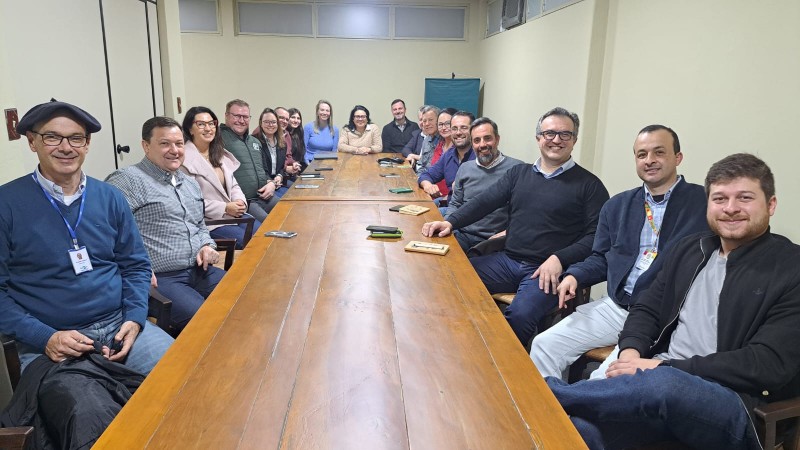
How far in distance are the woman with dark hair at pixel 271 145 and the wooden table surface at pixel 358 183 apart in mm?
355

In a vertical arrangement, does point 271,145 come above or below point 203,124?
below

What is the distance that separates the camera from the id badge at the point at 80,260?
1.79 meters

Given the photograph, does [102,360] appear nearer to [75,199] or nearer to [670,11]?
[75,199]

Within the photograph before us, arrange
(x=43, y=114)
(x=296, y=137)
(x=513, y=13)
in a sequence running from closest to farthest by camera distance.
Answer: (x=43, y=114) → (x=296, y=137) → (x=513, y=13)

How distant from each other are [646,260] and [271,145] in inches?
147

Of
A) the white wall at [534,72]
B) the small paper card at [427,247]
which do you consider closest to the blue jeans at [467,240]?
the small paper card at [427,247]

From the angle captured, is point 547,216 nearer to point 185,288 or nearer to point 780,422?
point 780,422

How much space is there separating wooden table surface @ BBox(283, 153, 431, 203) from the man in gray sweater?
1.07ft

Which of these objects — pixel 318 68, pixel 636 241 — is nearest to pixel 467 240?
pixel 636 241

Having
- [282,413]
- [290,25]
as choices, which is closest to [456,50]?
[290,25]

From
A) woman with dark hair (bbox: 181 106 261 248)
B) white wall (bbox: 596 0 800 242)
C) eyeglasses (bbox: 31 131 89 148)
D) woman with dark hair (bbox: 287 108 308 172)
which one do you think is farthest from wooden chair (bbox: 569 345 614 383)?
woman with dark hair (bbox: 287 108 308 172)

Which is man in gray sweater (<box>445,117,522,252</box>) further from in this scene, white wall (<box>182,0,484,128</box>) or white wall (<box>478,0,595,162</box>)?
white wall (<box>182,0,484,128</box>)

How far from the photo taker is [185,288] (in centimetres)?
241

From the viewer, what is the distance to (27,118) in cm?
174
